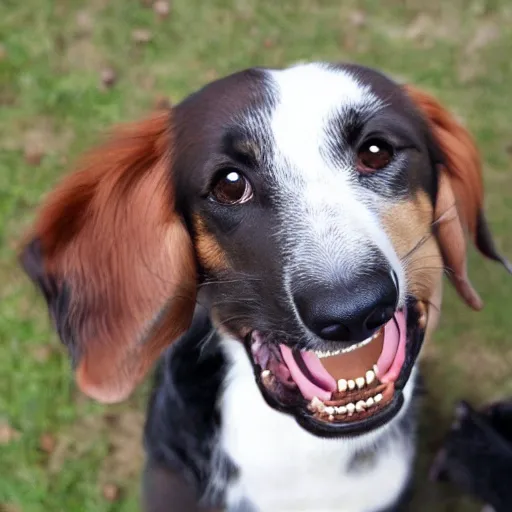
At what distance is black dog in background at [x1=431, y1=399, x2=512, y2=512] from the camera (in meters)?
2.37

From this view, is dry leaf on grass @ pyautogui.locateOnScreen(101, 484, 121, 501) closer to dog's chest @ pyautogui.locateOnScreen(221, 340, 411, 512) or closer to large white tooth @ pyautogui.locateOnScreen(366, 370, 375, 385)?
dog's chest @ pyautogui.locateOnScreen(221, 340, 411, 512)

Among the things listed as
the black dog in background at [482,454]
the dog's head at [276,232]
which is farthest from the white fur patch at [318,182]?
the black dog in background at [482,454]

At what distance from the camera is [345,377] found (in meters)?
1.73

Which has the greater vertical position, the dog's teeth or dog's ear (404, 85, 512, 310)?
dog's ear (404, 85, 512, 310)

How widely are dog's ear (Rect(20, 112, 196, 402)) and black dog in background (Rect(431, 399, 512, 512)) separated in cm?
130

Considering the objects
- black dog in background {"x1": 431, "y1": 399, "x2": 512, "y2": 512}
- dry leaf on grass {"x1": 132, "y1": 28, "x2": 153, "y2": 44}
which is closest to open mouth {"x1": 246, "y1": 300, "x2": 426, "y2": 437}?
black dog in background {"x1": 431, "y1": 399, "x2": 512, "y2": 512}

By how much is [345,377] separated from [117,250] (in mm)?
652

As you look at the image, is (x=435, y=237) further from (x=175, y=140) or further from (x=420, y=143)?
(x=175, y=140)

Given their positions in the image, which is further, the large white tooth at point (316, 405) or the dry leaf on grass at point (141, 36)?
the dry leaf on grass at point (141, 36)

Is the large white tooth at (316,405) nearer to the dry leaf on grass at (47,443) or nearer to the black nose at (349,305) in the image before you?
the black nose at (349,305)

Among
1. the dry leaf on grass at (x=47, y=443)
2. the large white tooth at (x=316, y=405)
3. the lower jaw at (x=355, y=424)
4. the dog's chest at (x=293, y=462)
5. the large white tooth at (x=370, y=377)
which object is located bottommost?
the dry leaf on grass at (x=47, y=443)

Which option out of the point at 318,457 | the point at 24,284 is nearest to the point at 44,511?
the point at 24,284

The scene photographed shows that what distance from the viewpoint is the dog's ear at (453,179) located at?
5.83 ft

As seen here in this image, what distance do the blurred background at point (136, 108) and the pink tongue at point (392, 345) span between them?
1.23 m
